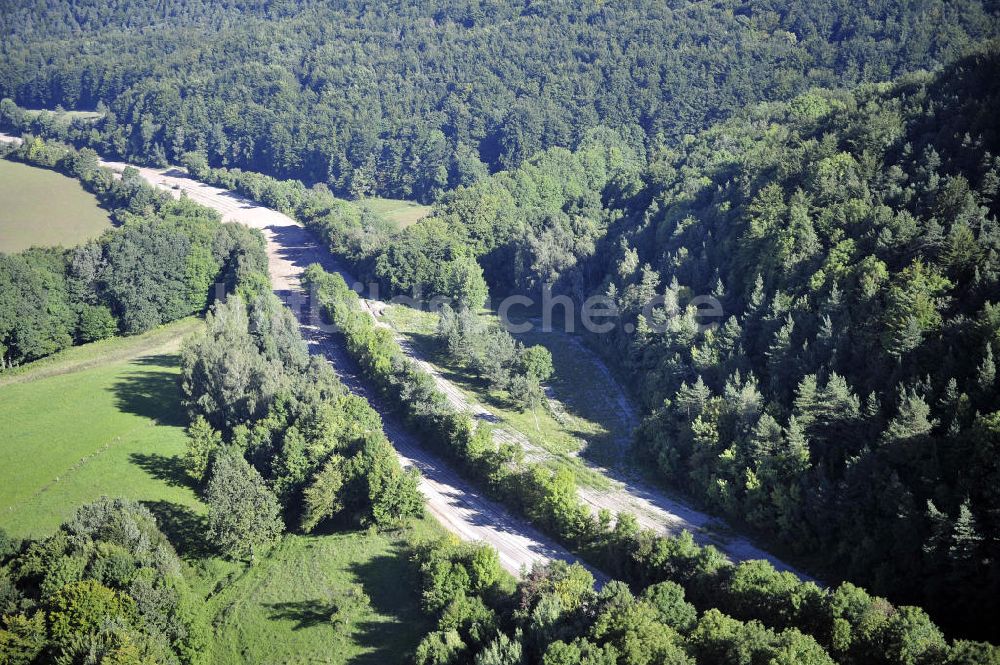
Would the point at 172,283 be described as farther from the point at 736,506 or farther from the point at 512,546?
the point at 736,506

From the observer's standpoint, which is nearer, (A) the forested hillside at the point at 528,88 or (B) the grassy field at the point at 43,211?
(B) the grassy field at the point at 43,211

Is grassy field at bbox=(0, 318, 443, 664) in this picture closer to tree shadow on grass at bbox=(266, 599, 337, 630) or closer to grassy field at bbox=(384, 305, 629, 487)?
tree shadow on grass at bbox=(266, 599, 337, 630)

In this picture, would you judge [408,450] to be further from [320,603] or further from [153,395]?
[153,395]

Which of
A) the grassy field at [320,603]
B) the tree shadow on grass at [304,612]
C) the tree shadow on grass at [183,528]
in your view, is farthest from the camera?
the tree shadow on grass at [183,528]

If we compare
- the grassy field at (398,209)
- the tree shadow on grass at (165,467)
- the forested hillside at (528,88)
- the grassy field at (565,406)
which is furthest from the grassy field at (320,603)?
the forested hillside at (528,88)

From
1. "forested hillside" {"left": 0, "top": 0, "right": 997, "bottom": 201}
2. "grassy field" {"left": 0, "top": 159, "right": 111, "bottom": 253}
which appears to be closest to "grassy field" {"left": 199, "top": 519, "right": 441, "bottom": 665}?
"grassy field" {"left": 0, "top": 159, "right": 111, "bottom": 253}

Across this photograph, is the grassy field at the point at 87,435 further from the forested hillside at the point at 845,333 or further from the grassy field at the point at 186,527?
the forested hillside at the point at 845,333
